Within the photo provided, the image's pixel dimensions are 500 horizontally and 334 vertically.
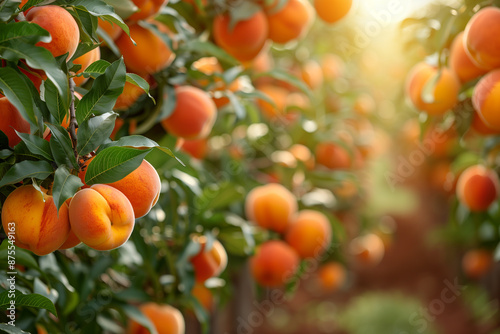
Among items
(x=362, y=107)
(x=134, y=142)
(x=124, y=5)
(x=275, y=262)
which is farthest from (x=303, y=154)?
(x=134, y=142)

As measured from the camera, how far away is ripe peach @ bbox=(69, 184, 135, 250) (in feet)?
1.96

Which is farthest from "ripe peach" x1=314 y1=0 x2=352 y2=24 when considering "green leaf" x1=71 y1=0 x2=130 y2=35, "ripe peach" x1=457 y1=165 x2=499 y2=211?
"green leaf" x1=71 y1=0 x2=130 y2=35

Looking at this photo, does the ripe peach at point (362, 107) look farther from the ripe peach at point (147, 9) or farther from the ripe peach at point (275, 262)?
the ripe peach at point (147, 9)

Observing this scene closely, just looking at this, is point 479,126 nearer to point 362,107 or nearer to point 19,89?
point 19,89

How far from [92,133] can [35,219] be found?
130 mm

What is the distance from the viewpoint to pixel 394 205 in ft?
16.5

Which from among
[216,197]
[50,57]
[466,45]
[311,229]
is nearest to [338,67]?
[311,229]

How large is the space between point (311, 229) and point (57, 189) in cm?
103

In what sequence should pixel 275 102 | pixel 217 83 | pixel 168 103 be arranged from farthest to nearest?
1. pixel 275 102
2. pixel 217 83
3. pixel 168 103

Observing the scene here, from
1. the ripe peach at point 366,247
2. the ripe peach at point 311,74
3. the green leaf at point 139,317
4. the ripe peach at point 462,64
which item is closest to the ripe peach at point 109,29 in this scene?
the green leaf at point 139,317

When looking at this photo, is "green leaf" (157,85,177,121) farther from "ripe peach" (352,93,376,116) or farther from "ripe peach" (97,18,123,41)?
"ripe peach" (352,93,376,116)

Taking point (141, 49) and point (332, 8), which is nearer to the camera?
point (141, 49)

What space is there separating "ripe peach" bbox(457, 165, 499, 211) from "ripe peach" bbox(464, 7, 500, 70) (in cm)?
48

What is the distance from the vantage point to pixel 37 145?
2.07ft
